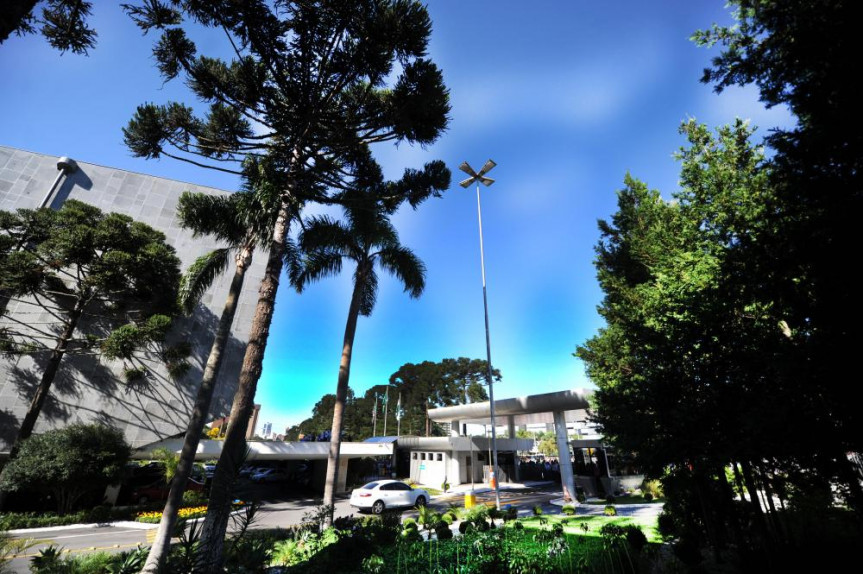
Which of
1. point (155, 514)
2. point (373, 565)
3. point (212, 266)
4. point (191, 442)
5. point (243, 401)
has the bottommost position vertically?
point (155, 514)

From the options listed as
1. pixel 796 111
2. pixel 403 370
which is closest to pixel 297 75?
pixel 796 111

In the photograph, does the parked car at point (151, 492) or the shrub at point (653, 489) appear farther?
the parked car at point (151, 492)

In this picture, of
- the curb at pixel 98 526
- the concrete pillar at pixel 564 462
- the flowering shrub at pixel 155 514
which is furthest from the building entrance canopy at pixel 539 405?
the curb at pixel 98 526

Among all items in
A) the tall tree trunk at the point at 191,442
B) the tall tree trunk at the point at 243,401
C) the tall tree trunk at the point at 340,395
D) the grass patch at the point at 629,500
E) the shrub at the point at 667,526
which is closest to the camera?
the tall tree trunk at the point at 243,401

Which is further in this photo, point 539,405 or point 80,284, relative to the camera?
point 539,405

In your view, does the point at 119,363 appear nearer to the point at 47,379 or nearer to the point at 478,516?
the point at 47,379

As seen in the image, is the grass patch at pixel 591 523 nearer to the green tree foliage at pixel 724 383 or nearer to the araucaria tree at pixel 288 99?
the green tree foliage at pixel 724 383

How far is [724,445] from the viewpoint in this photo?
623cm

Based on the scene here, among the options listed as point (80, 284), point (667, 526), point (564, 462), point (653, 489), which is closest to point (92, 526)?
point (80, 284)

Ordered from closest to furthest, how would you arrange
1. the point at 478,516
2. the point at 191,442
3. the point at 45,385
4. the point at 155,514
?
1. the point at 191,442
2. the point at 478,516
3. the point at 155,514
4. the point at 45,385

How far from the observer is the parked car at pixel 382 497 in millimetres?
16500

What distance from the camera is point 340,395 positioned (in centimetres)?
1360

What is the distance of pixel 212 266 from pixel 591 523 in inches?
674

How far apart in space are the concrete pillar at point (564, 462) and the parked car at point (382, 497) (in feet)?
27.0
